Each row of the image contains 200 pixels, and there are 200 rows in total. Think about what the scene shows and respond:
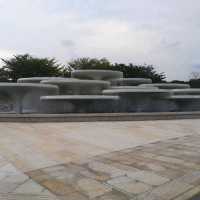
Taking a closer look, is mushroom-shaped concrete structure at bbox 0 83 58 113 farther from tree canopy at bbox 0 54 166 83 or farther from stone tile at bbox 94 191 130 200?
tree canopy at bbox 0 54 166 83

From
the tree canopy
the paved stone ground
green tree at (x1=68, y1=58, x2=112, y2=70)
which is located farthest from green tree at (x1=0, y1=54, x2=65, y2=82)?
the paved stone ground

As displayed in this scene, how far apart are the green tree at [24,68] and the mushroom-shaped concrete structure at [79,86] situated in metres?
20.5

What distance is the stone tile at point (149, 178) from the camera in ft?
12.3

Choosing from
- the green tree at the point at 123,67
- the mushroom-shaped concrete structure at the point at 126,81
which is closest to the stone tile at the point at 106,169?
the mushroom-shaped concrete structure at the point at 126,81

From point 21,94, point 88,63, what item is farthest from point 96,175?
point 88,63

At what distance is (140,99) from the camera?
13031 mm

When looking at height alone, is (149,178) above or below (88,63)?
below

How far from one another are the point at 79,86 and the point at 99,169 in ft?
32.9

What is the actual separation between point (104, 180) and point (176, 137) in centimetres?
388

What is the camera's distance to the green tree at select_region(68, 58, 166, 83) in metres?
31.9

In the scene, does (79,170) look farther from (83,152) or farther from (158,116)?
(158,116)

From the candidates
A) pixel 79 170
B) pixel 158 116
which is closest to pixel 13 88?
pixel 158 116

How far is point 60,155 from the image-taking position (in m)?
5.16

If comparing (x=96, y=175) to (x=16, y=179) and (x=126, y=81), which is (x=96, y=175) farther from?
(x=126, y=81)
